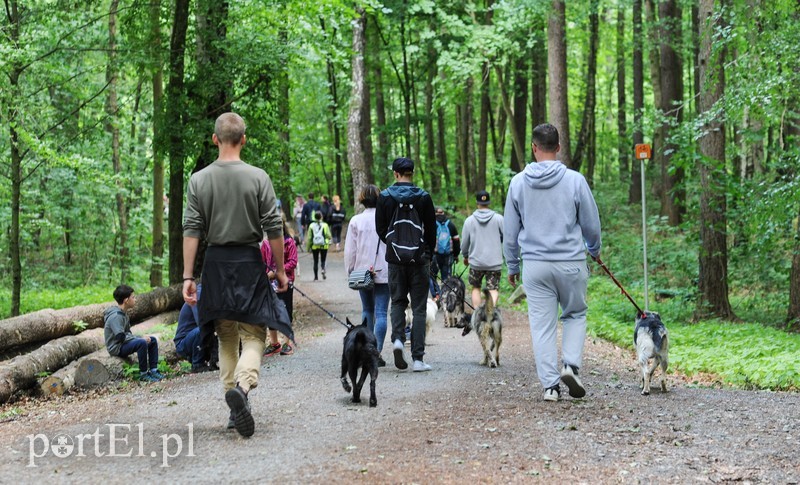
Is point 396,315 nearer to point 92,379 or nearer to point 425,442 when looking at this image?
point 425,442

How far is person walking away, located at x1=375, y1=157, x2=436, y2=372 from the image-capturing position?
27.8 feet

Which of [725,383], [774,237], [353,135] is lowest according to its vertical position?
[725,383]

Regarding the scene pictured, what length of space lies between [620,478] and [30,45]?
51.2ft

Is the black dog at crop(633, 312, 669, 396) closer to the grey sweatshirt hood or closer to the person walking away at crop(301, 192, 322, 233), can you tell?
the grey sweatshirt hood

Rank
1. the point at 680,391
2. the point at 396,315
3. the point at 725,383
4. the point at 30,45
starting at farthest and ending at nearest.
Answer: the point at 30,45, the point at 725,383, the point at 396,315, the point at 680,391

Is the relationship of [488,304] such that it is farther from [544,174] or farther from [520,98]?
[520,98]

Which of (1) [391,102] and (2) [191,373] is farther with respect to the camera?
(1) [391,102]

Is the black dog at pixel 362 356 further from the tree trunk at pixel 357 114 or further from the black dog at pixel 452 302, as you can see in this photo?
the tree trunk at pixel 357 114

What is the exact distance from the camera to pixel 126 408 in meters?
7.71

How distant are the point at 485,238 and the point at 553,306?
4675 mm

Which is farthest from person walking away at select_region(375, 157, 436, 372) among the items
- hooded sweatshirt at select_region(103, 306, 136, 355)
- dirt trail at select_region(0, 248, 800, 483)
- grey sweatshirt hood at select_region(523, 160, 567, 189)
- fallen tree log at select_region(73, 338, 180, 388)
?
fallen tree log at select_region(73, 338, 180, 388)

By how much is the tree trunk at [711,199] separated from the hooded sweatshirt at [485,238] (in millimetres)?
4217

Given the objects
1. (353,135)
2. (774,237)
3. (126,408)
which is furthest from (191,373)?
(353,135)

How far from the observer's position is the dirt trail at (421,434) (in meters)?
5.09
